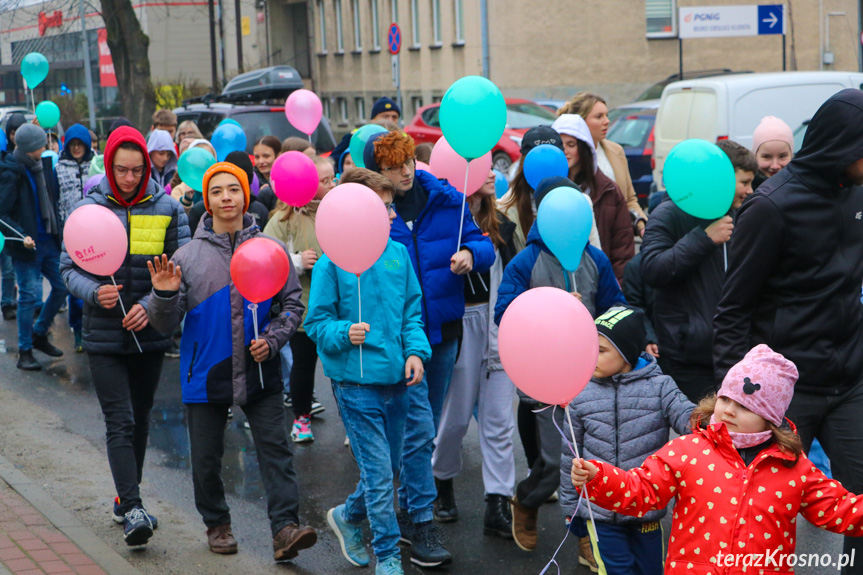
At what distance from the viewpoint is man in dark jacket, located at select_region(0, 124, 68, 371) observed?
9.38m

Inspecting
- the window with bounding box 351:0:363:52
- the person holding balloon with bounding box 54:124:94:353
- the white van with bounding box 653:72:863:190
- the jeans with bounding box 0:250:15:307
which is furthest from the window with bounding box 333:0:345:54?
the person holding balloon with bounding box 54:124:94:353

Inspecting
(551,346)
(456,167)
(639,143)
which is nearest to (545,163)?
(456,167)

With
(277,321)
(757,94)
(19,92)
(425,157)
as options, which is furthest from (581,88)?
(277,321)

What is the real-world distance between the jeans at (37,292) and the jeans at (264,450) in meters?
4.85

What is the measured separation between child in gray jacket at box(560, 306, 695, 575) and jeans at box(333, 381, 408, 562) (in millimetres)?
958

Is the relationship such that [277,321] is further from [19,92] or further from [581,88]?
[19,92]

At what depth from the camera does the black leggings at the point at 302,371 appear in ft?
23.0

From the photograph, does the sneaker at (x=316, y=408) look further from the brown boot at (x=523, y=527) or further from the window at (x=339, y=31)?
the window at (x=339, y=31)

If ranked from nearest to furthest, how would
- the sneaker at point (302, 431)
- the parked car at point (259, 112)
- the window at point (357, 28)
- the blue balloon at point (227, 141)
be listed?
the sneaker at point (302, 431)
the blue balloon at point (227, 141)
the parked car at point (259, 112)
the window at point (357, 28)

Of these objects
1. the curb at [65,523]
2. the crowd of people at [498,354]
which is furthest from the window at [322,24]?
the curb at [65,523]

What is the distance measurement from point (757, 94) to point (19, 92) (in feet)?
121

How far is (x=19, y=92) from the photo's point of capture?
43.4 m

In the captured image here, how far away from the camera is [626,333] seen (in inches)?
164

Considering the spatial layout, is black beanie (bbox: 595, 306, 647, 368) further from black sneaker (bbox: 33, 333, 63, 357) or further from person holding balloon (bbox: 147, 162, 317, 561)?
black sneaker (bbox: 33, 333, 63, 357)
